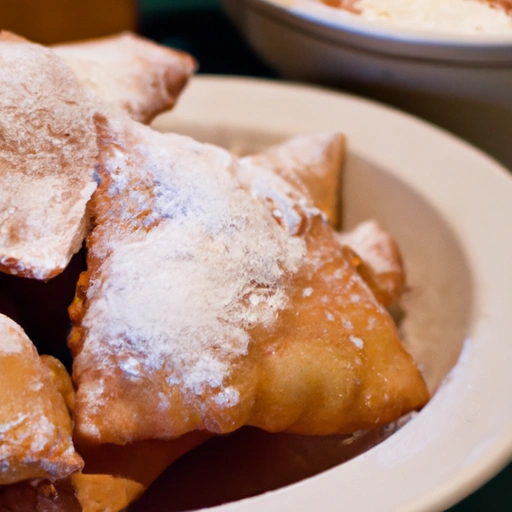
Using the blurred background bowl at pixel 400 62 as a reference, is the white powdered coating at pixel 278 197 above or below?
below

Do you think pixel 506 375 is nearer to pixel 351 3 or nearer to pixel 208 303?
pixel 208 303

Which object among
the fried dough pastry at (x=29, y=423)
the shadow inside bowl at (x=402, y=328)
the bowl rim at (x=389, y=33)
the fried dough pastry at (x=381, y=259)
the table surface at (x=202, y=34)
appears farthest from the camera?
the table surface at (x=202, y=34)

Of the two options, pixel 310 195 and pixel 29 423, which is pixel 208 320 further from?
pixel 310 195

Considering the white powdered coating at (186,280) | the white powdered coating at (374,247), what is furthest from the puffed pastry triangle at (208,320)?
the white powdered coating at (374,247)

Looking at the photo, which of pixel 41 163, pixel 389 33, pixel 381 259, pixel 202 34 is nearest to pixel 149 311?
pixel 41 163

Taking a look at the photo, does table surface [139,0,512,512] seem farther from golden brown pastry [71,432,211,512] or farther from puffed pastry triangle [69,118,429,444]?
golden brown pastry [71,432,211,512]

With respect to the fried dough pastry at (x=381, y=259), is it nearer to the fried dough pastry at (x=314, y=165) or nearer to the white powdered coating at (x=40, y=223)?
the fried dough pastry at (x=314, y=165)
